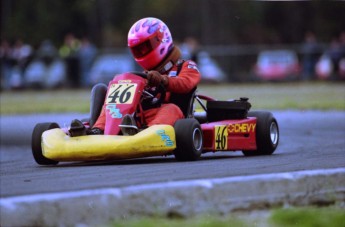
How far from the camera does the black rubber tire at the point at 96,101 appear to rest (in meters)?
8.75

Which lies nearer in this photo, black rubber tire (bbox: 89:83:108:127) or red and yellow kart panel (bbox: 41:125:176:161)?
red and yellow kart panel (bbox: 41:125:176:161)

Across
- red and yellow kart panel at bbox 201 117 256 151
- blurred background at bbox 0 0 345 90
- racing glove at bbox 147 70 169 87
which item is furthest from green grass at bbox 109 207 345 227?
blurred background at bbox 0 0 345 90

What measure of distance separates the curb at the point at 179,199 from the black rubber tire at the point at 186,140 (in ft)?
7.90

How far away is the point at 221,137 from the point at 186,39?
125 feet

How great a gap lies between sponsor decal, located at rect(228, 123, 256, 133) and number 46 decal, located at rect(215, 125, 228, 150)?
0.31ft

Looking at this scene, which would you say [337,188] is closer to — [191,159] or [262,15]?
[191,159]

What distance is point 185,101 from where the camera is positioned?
904cm

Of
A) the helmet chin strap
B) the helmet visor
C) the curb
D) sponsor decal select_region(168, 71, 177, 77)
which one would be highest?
the helmet visor

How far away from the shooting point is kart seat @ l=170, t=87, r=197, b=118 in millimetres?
9000

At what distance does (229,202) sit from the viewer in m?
5.13

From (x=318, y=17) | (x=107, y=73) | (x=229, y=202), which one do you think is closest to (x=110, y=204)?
(x=229, y=202)

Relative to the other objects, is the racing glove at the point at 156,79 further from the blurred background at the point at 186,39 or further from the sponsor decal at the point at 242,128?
the blurred background at the point at 186,39

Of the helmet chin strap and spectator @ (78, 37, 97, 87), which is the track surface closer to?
the helmet chin strap

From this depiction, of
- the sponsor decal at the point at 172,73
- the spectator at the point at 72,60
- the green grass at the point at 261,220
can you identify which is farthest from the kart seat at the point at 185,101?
the spectator at the point at 72,60
